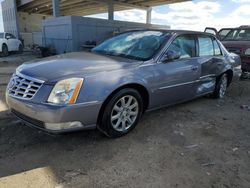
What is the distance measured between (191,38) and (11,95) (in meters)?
3.17

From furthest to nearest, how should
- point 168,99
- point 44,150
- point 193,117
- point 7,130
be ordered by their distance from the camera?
point 193,117
point 168,99
point 7,130
point 44,150

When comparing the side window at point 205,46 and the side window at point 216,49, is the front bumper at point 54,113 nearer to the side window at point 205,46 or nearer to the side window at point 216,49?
the side window at point 205,46

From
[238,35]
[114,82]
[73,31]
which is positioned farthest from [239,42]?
[73,31]

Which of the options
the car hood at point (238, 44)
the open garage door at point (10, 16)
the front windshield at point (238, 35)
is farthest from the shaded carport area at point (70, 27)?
the car hood at point (238, 44)

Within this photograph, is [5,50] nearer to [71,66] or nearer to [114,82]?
[71,66]

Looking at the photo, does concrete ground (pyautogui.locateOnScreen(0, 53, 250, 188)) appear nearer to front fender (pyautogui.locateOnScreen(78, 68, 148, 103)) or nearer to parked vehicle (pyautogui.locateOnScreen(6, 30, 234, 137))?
parked vehicle (pyautogui.locateOnScreen(6, 30, 234, 137))

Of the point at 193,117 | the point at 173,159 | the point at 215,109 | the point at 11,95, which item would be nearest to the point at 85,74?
the point at 11,95

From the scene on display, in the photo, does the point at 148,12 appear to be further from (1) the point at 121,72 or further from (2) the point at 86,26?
(1) the point at 121,72

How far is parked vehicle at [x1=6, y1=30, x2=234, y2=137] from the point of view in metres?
2.61

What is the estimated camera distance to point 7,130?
11.0 ft

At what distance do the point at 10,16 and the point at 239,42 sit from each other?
81.2ft

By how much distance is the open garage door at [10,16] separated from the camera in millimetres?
23612

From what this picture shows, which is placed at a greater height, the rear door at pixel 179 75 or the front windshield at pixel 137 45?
the front windshield at pixel 137 45

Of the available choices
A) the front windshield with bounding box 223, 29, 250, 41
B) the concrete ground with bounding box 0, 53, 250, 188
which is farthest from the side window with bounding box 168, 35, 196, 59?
the front windshield with bounding box 223, 29, 250, 41
